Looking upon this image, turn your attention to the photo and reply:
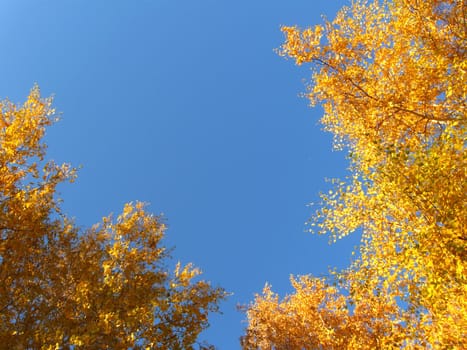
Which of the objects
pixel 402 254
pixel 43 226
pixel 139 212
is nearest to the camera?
pixel 402 254

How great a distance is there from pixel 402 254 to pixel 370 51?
8.45m

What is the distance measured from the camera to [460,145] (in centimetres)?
712

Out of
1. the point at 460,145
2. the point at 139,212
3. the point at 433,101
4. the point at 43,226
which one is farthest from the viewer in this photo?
the point at 139,212

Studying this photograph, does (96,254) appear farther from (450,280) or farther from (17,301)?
(450,280)

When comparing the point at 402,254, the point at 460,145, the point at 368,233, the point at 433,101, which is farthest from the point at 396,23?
the point at 402,254

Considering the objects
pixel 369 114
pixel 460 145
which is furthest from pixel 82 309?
pixel 369 114

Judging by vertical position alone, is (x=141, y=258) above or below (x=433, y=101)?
below

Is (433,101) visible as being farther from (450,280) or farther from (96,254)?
(96,254)

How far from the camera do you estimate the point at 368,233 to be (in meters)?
10.1

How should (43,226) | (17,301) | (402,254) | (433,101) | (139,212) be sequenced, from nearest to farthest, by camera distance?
(402,254), (17,301), (43,226), (433,101), (139,212)

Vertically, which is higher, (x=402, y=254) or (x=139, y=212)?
(x=139, y=212)

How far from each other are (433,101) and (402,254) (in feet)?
21.8

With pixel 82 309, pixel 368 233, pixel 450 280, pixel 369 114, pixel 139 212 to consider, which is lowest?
pixel 450 280

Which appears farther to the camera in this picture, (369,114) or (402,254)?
(369,114)
